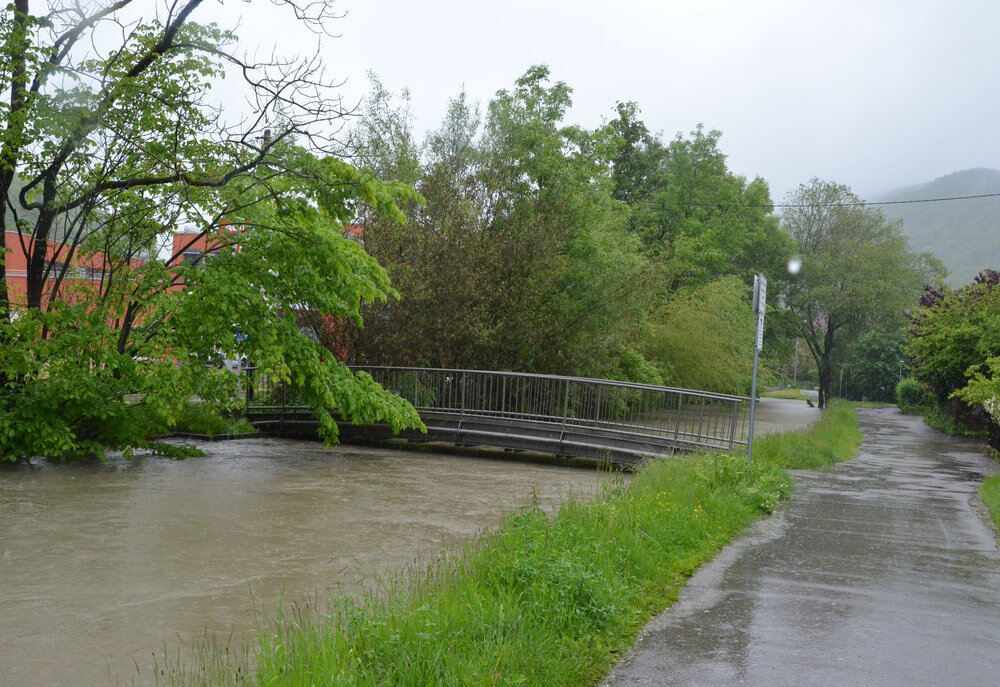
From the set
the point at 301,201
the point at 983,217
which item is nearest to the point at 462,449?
the point at 301,201

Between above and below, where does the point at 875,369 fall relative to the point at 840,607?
above

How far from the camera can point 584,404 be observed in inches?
726

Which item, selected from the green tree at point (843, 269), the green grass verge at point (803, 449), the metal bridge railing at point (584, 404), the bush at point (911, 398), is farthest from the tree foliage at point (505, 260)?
the bush at point (911, 398)

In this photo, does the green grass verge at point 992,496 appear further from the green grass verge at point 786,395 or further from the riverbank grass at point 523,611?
the green grass verge at point 786,395

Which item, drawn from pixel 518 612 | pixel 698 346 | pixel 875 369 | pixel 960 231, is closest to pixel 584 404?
pixel 698 346

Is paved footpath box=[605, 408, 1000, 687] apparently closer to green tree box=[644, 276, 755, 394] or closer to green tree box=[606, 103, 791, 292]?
green tree box=[644, 276, 755, 394]

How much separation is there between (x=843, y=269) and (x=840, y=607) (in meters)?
42.7

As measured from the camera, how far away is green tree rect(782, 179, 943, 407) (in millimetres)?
45219

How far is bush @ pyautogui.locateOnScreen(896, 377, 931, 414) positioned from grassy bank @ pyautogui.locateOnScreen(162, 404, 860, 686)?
44.4 meters

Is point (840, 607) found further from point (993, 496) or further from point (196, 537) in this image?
point (993, 496)

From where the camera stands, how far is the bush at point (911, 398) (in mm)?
48906

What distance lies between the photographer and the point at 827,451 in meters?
18.5

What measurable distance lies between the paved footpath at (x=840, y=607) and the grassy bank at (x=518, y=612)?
26cm

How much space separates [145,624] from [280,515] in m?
5.06
